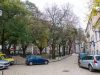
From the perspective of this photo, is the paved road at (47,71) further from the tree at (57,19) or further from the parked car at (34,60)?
the tree at (57,19)

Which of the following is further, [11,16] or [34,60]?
[11,16]

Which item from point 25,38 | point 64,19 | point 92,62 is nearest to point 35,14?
point 64,19

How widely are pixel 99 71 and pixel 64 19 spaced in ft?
81.8

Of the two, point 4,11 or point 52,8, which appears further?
point 52,8

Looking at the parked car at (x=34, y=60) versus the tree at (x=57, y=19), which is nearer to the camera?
the parked car at (x=34, y=60)

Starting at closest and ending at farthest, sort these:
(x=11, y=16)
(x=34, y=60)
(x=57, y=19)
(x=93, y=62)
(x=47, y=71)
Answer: (x=93, y=62), (x=47, y=71), (x=34, y=60), (x=11, y=16), (x=57, y=19)

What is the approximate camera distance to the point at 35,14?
48969 mm

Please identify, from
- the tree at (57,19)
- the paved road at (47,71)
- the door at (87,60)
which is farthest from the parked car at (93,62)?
the tree at (57,19)

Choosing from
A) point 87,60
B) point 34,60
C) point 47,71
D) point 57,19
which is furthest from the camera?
point 57,19

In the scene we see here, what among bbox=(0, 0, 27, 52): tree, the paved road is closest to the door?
the paved road

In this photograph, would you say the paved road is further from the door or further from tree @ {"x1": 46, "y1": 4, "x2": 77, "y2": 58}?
tree @ {"x1": 46, "y1": 4, "x2": 77, "y2": 58}

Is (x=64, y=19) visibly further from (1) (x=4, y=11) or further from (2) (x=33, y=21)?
(1) (x=4, y=11)

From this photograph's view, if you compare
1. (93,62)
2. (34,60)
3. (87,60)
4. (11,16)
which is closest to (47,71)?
(87,60)

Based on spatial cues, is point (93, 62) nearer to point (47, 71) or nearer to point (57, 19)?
point (47, 71)
